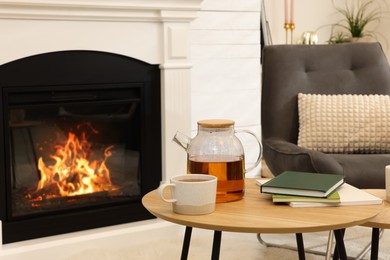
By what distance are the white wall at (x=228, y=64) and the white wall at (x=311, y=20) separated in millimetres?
948

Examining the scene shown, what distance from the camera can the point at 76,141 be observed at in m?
3.04

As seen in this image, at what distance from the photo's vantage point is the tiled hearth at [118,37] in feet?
8.96

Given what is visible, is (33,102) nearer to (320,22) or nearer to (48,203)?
(48,203)

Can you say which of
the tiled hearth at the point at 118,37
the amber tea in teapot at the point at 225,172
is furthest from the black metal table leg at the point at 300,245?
the tiled hearth at the point at 118,37

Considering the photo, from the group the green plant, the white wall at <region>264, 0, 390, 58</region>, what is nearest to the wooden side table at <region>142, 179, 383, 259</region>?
the white wall at <region>264, 0, 390, 58</region>

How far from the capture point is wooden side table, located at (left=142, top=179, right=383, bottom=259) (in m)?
1.50

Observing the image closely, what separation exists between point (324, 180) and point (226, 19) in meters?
1.94

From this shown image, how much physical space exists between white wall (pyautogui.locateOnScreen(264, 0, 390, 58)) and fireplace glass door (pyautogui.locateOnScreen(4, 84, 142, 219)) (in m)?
1.79

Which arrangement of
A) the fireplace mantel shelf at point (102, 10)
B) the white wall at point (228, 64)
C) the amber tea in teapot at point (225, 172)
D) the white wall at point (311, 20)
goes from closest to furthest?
the amber tea in teapot at point (225, 172) < the fireplace mantel shelf at point (102, 10) < the white wall at point (228, 64) < the white wall at point (311, 20)

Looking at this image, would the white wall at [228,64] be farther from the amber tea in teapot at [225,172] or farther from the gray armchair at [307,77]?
the amber tea in teapot at [225,172]

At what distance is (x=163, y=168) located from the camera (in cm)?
317

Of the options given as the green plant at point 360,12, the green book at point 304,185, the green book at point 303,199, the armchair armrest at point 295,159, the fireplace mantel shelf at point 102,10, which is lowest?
the armchair armrest at point 295,159

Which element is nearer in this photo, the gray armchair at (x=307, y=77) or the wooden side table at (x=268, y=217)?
the wooden side table at (x=268, y=217)

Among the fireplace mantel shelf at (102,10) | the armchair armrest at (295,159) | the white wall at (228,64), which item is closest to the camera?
the armchair armrest at (295,159)
